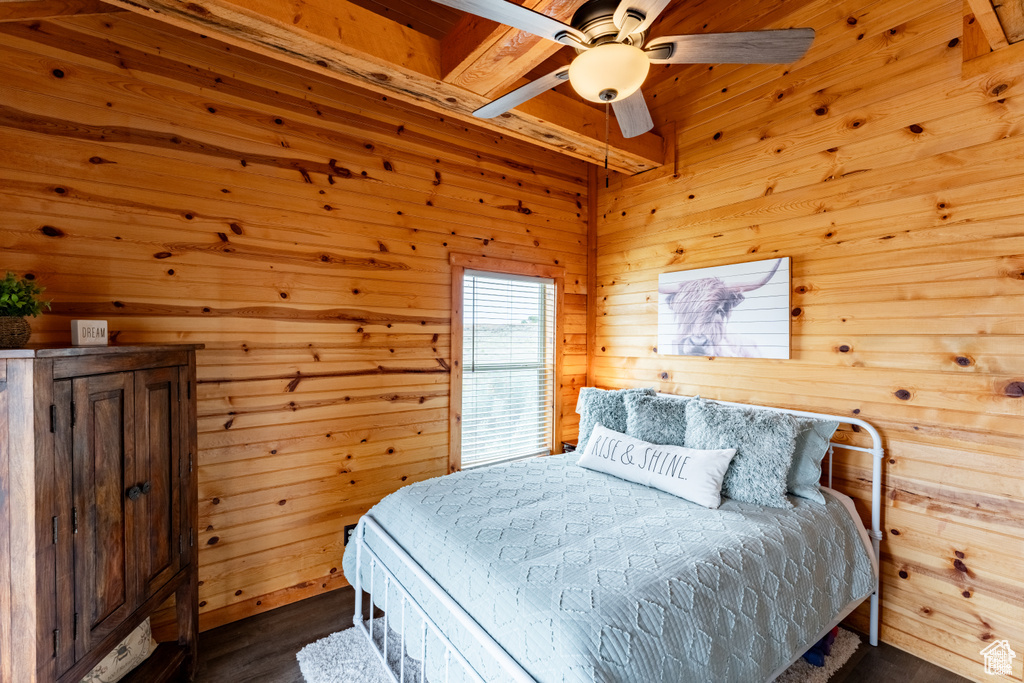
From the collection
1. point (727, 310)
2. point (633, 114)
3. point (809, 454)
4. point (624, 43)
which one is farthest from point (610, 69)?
point (809, 454)

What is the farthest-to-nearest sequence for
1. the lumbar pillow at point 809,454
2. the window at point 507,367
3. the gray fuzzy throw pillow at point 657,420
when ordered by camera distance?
the window at point 507,367 → the gray fuzzy throw pillow at point 657,420 → the lumbar pillow at point 809,454

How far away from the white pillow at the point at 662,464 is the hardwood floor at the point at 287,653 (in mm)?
912

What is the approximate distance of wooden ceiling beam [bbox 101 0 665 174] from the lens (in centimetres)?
163

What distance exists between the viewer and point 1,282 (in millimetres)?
1418

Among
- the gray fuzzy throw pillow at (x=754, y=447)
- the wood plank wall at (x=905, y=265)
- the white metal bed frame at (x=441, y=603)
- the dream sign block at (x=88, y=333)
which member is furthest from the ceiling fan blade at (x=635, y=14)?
the dream sign block at (x=88, y=333)

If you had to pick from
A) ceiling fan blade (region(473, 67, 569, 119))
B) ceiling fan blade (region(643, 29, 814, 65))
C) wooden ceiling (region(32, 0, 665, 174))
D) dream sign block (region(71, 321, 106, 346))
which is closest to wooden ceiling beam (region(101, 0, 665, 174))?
wooden ceiling (region(32, 0, 665, 174))

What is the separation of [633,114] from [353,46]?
3.82ft

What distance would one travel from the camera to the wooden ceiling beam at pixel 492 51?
64.1 inches

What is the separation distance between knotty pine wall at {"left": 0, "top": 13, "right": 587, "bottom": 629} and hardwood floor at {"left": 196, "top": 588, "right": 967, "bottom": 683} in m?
0.13

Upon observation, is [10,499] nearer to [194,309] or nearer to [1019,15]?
[194,309]

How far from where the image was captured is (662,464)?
2.21 m

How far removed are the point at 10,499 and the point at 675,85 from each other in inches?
147

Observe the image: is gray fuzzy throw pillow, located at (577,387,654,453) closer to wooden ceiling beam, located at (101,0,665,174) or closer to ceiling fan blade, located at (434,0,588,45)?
wooden ceiling beam, located at (101,0,665,174)

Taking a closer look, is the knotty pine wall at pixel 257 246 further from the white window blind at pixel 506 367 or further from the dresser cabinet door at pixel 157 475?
the dresser cabinet door at pixel 157 475
